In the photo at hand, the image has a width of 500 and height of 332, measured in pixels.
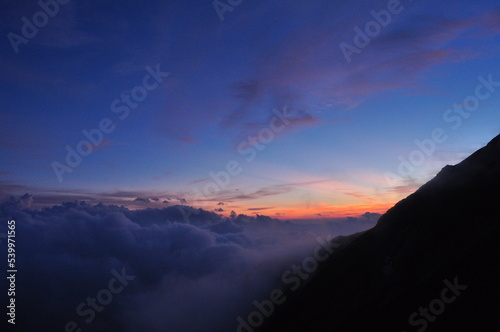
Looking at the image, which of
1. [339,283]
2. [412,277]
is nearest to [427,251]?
[412,277]

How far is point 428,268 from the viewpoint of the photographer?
30688mm

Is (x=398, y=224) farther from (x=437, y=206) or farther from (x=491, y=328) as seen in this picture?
(x=491, y=328)

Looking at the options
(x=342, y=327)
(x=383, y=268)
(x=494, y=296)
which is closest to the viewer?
(x=494, y=296)

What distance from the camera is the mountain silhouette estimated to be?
82.1 feet

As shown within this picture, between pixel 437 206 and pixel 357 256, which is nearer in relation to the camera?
pixel 437 206

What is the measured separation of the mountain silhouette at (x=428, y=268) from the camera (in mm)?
25031

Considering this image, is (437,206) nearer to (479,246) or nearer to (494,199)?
(494,199)

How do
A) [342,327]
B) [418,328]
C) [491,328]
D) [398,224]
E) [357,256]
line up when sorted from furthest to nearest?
[357,256] < [398,224] < [342,327] < [418,328] < [491,328]

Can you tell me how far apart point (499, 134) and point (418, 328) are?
30.7 metres

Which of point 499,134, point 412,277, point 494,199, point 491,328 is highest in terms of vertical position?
point 499,134

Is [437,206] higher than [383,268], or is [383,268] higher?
[437,206]

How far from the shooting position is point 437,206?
127 ft

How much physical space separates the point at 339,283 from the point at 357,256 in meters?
5.82

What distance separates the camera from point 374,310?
32.5 metres
